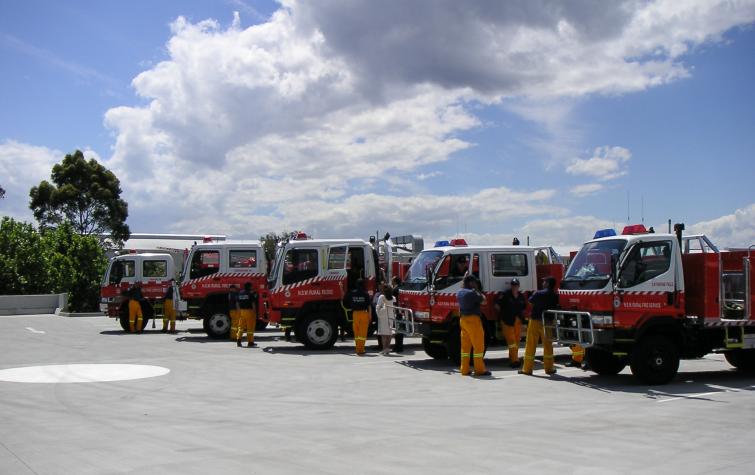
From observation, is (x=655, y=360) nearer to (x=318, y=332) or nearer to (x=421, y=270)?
(x=421, y=270)

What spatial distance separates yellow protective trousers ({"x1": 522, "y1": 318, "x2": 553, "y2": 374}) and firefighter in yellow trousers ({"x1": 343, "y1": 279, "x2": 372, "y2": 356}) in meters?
4.45

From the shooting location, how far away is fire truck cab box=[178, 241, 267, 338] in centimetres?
2009

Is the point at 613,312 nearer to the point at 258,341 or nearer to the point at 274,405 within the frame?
the point at 274,405

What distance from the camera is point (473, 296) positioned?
40.3 feet

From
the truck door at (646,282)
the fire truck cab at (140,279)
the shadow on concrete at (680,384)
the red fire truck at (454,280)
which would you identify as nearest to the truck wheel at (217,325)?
the fire truck cab at (140,279)

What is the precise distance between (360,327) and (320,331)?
1452 millimetres

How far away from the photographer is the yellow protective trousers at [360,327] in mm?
15789

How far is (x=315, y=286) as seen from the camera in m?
16.8

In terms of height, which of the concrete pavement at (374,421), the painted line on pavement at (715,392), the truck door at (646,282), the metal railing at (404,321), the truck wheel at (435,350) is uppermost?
the truck door at (646,282)

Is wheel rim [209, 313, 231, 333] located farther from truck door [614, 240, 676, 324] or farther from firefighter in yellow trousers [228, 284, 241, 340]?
truck door [614, 240, 676, 324]

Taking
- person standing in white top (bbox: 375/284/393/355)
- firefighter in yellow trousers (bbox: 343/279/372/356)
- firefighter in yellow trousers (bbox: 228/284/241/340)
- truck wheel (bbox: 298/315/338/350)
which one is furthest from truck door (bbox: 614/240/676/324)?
firefighter in yellow trousers (bbox: 228/284/241/340)

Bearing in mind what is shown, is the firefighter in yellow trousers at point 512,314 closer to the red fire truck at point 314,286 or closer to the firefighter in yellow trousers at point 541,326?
the firefighter in yellow trousers at point 541,326

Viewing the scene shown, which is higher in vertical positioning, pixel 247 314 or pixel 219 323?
pixel 247 314

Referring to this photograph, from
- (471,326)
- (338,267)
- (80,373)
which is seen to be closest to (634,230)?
(471,326)
